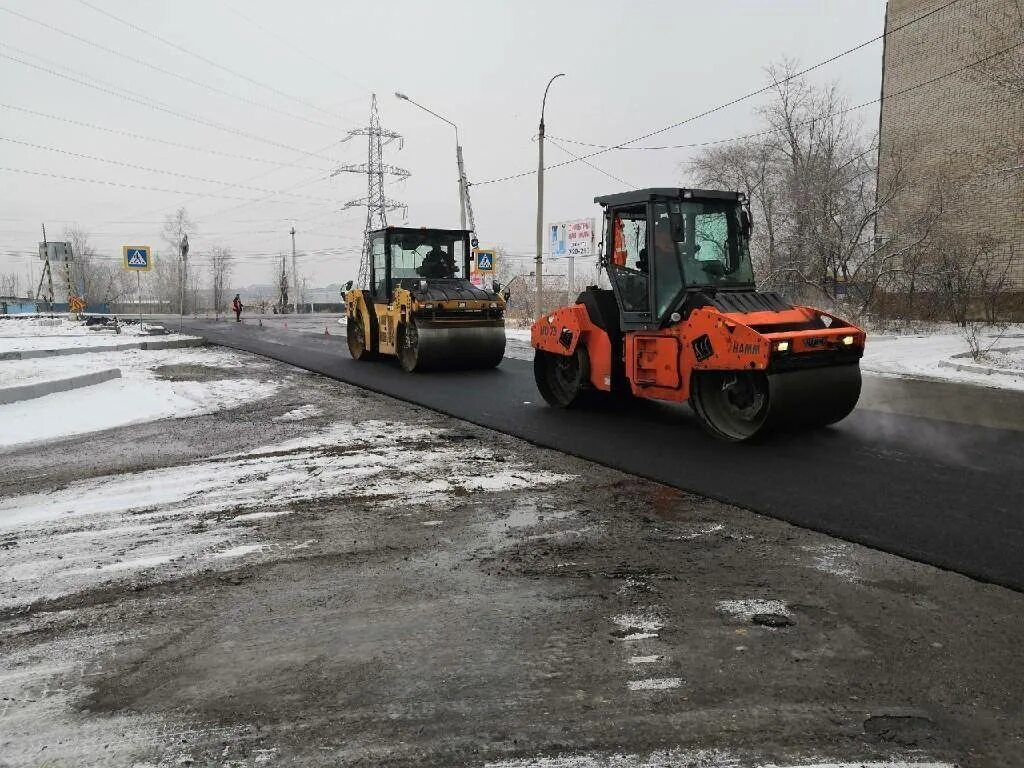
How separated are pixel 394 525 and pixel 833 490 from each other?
3.10 metres

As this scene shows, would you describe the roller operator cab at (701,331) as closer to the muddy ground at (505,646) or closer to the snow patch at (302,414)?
the muddy ground at (505,646)

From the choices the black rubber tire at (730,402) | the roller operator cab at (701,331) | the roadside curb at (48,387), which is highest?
the roller operator cab at (701,331)

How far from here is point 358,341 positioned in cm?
1495

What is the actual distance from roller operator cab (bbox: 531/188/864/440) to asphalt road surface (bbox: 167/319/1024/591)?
1.27 feet

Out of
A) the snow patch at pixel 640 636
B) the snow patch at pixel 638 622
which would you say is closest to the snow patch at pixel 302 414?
the snow patch at pixel 638 622

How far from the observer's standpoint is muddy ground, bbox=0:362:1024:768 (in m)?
2.33

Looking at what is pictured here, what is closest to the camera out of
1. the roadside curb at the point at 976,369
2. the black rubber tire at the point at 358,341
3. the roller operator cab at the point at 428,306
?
the roadside curb at the point at 976,369

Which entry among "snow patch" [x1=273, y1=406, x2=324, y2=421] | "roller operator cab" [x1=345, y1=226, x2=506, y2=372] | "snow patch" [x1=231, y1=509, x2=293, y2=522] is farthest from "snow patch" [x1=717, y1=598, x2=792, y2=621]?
"roller operator cab" [x1=345, y1=226, x2=506, y2=372]

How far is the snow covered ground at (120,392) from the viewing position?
8297mm

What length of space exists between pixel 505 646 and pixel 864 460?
14.1ft

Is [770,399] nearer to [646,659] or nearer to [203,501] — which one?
[646,659]

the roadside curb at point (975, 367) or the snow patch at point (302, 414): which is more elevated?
the roadside curb at point (975, 367)

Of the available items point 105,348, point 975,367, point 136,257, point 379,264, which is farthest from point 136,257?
point 975,367

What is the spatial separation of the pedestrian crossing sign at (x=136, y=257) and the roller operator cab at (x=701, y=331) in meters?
19.5
